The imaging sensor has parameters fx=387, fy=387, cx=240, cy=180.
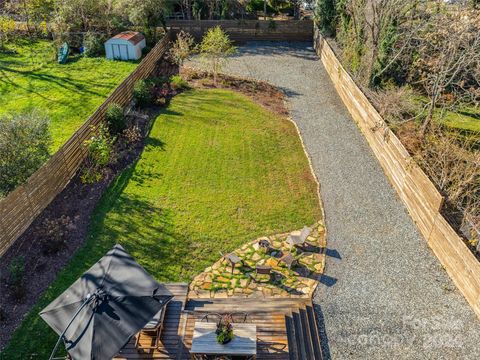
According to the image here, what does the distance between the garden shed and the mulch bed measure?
949 cm

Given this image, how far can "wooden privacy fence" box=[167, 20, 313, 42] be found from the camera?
1315 inches

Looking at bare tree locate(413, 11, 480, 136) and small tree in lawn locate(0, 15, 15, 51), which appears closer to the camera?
bare tree locate(413, 11, 480, 136)

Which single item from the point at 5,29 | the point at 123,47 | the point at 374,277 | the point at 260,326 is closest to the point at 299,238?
the point at 374,277

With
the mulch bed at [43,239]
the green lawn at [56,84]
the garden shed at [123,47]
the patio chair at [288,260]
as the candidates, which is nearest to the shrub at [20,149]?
the mulch bed at [43,239]

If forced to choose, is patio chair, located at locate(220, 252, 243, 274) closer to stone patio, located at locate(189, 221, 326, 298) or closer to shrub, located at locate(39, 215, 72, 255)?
stone patio, located at locate(189, 221, 326, 298)

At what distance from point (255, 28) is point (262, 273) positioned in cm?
2676

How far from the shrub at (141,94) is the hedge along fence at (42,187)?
2543 millimetres

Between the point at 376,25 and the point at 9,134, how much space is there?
19396mm

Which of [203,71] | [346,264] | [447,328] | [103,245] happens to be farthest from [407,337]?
[203,71]

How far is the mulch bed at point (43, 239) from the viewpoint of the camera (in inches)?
439

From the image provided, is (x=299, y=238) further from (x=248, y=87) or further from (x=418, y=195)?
(x=248, y=87)

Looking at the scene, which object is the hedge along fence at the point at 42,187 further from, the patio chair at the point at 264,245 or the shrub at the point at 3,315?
the patio chair at the point at 264,245

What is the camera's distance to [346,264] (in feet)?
42.7

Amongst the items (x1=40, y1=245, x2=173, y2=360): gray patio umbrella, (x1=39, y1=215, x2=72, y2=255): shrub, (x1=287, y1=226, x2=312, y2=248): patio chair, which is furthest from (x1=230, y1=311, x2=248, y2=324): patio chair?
(x1=39, y1=215, x2=72, y2=255): shrub
